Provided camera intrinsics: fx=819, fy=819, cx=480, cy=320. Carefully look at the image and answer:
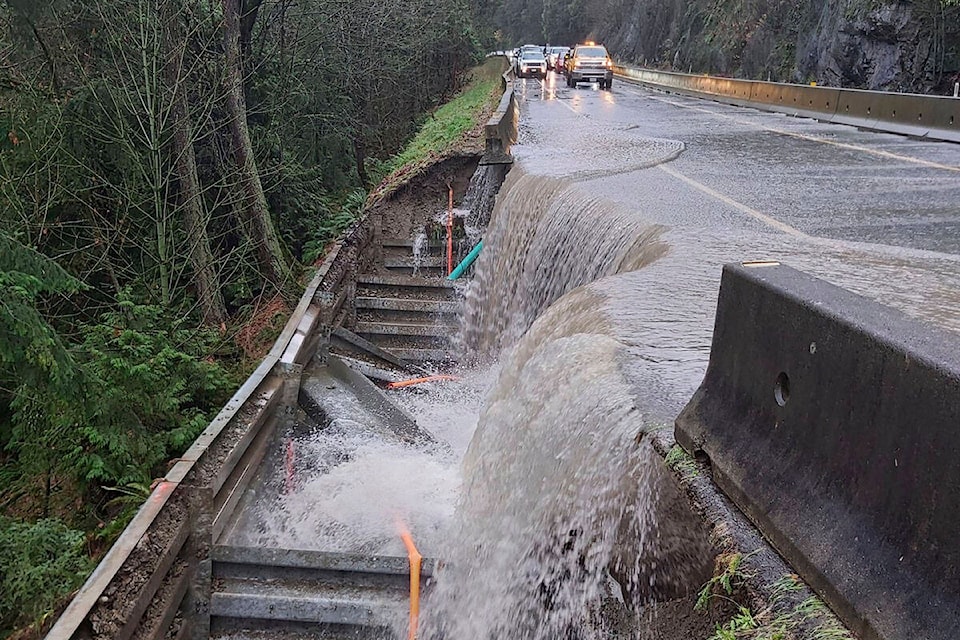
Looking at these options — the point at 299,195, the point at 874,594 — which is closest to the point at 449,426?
the point at 874,594

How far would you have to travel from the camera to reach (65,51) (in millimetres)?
15156

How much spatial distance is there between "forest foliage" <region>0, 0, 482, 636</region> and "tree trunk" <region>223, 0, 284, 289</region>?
4cm

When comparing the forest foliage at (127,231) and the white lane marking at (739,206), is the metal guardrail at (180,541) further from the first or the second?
the white lane marking at (739,206)

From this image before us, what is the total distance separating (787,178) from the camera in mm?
11125

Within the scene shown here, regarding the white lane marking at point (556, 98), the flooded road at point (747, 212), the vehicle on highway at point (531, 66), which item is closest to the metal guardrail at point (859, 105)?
the flooded road at point (747, 212)

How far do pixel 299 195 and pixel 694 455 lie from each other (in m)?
19.1

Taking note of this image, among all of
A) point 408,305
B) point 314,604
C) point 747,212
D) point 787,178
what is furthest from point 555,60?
point 314,604

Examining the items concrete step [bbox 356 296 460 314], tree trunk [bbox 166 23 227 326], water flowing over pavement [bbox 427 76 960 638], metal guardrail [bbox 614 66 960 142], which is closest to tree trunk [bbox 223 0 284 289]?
tree trunk [bbox 166 23 227 326]

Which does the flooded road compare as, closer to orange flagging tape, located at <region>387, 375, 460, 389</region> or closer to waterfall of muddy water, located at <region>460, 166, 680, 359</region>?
waterfall of muddy water, located at <region>460, 166, 680, 359</region>

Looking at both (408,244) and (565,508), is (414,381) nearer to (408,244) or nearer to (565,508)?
(408,244)

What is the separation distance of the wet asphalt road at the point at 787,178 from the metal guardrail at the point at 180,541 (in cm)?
481

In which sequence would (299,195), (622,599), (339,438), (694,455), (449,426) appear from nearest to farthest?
(694,455)
(622,599)
(339,438)
(449,426)
(299,195)

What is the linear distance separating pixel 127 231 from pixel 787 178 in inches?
457

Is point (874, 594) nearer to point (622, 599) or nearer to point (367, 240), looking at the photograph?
point (622, 599)
